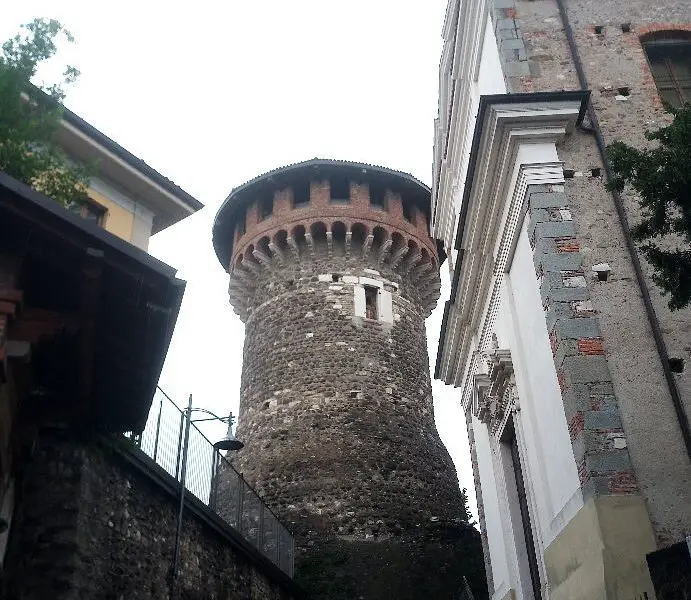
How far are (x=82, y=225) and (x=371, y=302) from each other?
49.4 ft

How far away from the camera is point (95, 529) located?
21.5 feet

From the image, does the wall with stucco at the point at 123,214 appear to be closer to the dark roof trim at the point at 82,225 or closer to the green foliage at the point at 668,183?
the dark roof trim at the point at 82,225

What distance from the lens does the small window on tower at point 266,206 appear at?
20.9 metres

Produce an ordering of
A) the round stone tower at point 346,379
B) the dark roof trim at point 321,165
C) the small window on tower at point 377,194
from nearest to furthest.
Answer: the round stone tower at point 346,379 < the dark roof trim at point 321,165 < the small window on tower at point 377,194

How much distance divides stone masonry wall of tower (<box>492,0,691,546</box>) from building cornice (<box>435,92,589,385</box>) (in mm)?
300

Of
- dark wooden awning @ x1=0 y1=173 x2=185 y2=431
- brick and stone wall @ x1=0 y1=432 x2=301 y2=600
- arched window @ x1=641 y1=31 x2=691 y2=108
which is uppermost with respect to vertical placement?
arched window @ x1=641 y1=31 x2=691 y2=108

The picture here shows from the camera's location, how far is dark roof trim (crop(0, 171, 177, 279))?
4.21 meters

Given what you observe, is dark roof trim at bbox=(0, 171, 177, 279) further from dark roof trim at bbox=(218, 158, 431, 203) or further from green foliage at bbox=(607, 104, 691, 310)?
dark roof trim at bbox=(218, 158, 431, 203)

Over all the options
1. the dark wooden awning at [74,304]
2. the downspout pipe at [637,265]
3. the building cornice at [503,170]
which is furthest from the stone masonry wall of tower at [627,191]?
the dark wooden awning at [74,304]

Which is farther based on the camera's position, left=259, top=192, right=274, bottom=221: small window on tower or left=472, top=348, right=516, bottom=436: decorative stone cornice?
left=259, top=192, right=274, bottom=221: small window on tower

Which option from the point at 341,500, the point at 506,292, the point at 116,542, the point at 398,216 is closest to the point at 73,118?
the point at 116,542

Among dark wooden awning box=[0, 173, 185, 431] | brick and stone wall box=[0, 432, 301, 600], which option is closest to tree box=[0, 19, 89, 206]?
dark wooden awning box=[0, 173, 185, 431]

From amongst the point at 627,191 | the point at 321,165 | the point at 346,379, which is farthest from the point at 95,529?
the point at 321,165

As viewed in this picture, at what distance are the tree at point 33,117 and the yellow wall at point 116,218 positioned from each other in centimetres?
435
